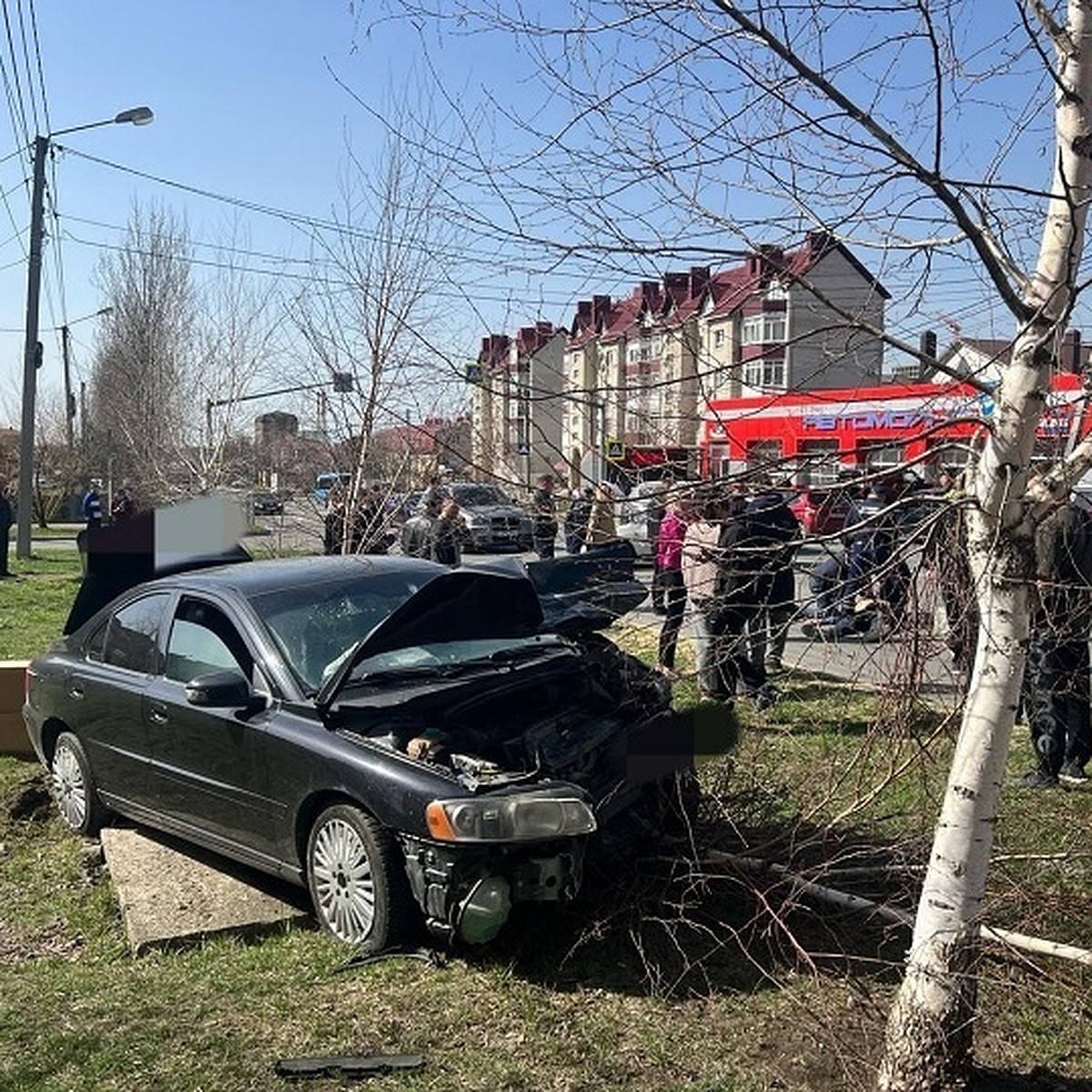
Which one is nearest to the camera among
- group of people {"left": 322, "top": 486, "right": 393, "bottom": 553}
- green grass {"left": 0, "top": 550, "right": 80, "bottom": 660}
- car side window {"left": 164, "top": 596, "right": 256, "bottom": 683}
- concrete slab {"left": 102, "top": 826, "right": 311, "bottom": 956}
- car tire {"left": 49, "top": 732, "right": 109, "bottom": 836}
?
concrete slab {"left": 102, "top": 826, "right": 311, "bottom": 956}

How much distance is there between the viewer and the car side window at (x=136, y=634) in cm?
608

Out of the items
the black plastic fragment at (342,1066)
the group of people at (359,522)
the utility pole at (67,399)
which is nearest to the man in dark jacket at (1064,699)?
the black plastic fragment at (342,1066)

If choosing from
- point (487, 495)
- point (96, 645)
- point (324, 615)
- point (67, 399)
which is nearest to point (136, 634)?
point (96, 645)

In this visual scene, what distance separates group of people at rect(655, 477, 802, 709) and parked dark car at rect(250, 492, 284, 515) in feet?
29.9

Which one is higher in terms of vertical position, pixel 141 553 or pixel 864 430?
pixel 864 430

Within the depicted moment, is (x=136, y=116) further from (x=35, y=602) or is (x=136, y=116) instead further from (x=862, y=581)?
(x=862, y=581)

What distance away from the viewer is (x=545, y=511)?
380 centimetres

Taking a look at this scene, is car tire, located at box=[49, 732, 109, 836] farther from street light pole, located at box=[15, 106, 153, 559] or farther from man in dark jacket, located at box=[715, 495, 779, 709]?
street light pole, located at box=[15, 106, 153, 559]

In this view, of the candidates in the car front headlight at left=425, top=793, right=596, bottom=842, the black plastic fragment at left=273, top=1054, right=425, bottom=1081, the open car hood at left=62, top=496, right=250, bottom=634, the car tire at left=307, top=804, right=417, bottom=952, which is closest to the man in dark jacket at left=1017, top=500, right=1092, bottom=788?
the car front headlight at left=425, top=793, right=596, bottom=842

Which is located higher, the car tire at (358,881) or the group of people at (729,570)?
the group of people at (729,570)

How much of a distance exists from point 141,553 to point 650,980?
5420 mm

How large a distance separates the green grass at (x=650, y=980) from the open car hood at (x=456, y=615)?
0.56 metres

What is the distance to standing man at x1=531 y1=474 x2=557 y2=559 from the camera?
369 centimetres

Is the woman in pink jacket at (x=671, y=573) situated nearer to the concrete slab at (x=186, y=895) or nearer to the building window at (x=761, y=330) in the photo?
the building window at (x=761, y=330)
